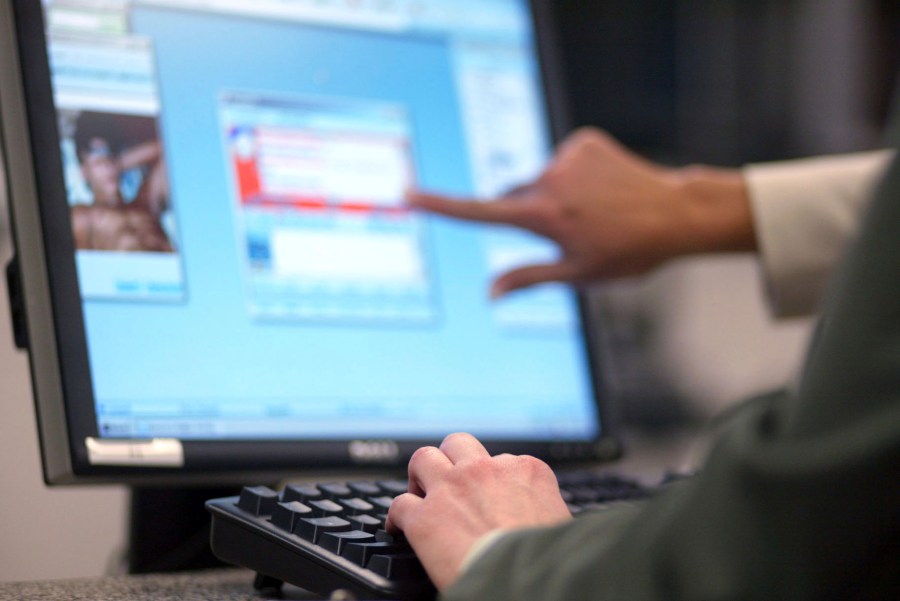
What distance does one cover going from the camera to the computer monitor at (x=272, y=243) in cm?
66

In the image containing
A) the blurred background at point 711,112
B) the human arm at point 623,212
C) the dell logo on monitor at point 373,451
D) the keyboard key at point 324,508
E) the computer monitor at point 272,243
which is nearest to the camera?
the keyboard key at point 324,508

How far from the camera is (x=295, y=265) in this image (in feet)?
2.53

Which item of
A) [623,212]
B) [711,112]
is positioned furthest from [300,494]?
[711,112]

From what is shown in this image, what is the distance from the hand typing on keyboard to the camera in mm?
444

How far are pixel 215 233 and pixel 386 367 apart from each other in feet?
0.53

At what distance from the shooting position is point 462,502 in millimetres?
470

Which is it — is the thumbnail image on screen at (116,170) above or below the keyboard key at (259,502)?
above

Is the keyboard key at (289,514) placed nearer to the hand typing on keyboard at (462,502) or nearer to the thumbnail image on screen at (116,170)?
the hand typing on keyboard at (462,502)

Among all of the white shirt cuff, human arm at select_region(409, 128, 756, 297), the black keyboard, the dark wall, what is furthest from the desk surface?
the dark wall

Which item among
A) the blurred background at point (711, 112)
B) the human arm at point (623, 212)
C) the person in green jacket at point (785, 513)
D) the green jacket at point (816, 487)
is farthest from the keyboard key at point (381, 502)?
the blurred background at point (711, 112)

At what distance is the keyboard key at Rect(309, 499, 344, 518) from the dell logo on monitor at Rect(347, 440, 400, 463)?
204mm

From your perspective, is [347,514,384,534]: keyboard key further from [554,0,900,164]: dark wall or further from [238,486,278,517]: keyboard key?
[554,0,900,164]: dark wall

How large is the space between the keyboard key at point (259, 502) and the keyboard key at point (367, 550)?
3.1 inches

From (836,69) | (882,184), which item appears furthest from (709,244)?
(836,69)
